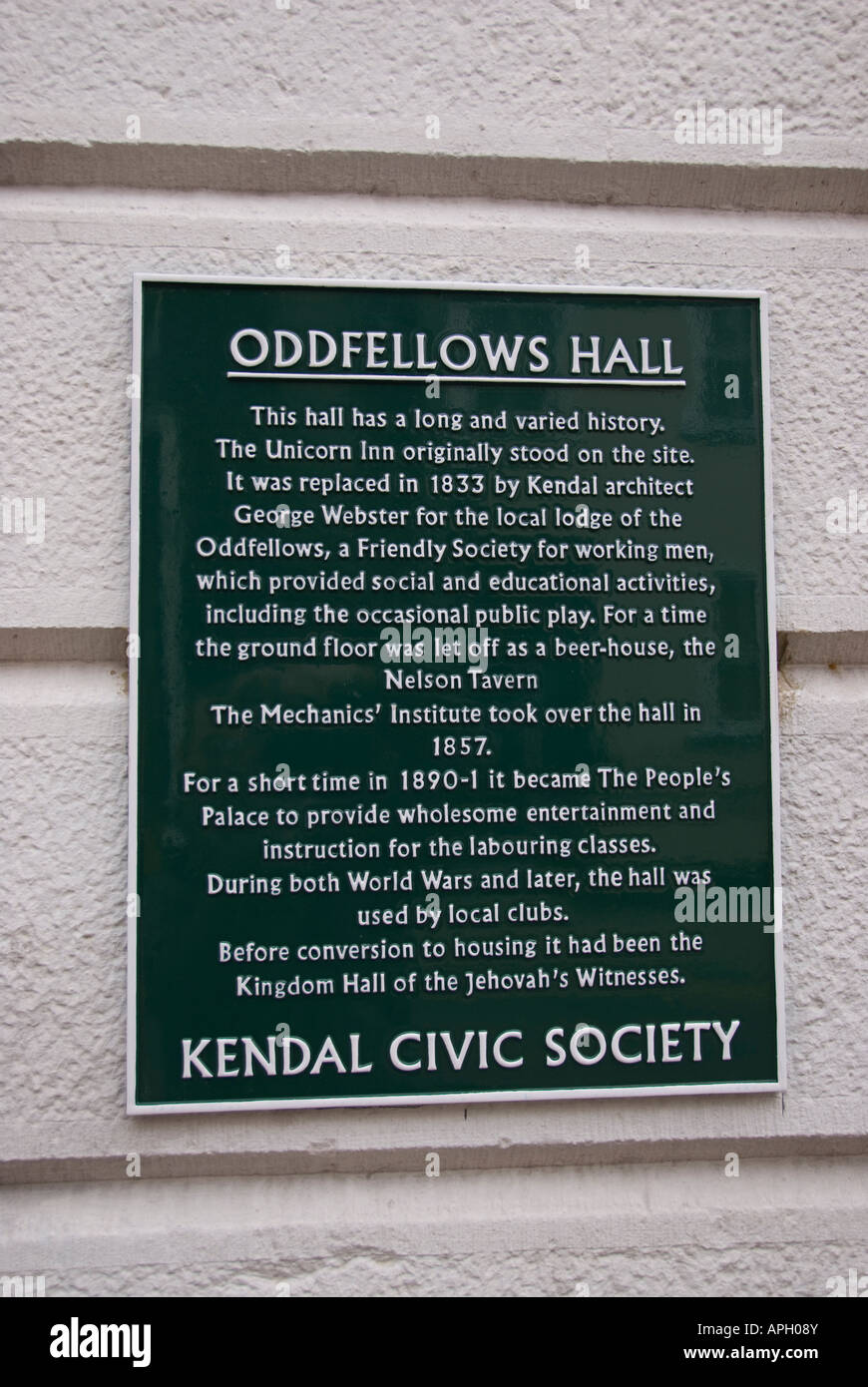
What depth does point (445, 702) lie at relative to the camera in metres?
2.06

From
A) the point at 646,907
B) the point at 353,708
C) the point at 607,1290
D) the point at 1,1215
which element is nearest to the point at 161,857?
the point at 353,708

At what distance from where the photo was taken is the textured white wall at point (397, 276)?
6.71ft

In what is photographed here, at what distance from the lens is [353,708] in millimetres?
2047

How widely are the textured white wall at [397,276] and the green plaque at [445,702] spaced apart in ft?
0.33

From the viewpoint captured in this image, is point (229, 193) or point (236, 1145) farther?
point (229, 193)

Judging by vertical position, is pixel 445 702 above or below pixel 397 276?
below

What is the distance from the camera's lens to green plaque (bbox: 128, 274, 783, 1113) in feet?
6.62

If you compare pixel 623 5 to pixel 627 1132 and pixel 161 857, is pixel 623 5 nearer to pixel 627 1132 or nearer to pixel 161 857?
pixel 161 857

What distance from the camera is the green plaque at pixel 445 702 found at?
6.62ft

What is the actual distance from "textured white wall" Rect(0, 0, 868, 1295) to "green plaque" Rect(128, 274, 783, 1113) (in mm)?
101

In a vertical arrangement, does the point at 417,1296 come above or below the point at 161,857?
below

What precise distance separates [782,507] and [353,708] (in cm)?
102

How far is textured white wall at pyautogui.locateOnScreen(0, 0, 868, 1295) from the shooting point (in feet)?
6.71

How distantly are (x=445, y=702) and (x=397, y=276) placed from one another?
0.90 meters
